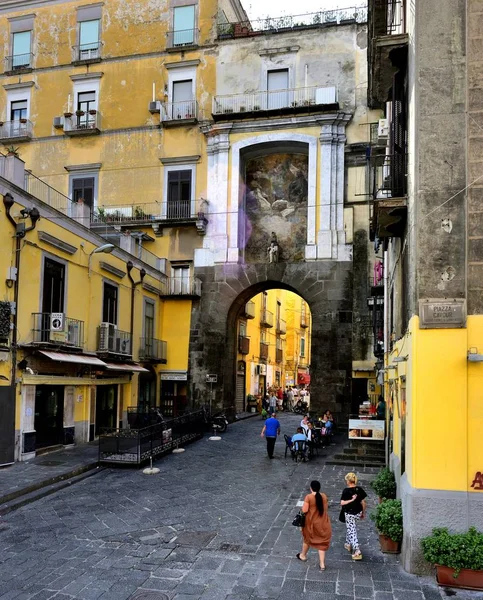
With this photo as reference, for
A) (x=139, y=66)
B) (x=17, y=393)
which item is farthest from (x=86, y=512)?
(x=139, y=66)

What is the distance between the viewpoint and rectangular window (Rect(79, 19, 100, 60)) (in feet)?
101

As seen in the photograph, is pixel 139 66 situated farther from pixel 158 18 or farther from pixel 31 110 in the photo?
pixel 31 110

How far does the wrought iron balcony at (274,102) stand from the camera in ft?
90.3

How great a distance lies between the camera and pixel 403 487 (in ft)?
28.3

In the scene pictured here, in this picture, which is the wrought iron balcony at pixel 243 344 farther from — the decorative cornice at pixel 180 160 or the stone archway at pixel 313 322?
the decorative cornice at pixel 180 160

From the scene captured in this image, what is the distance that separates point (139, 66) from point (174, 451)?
20.5 metres

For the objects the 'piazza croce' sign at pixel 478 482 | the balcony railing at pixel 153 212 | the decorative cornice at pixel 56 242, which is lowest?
the 'piazza croce' sign at pixel 478 482

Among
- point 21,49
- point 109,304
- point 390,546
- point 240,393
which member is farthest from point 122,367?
point 21,49

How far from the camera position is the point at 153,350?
89.4 ft

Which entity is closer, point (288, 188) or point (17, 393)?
point (17, 393)

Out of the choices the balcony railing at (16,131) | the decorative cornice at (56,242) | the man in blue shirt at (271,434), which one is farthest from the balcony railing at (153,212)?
the man in blue shirt at (271,434)

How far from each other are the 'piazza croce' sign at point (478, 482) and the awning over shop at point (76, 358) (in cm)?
1253

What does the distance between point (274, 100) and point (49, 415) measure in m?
18.3

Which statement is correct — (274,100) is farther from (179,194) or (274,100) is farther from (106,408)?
(106,408)
